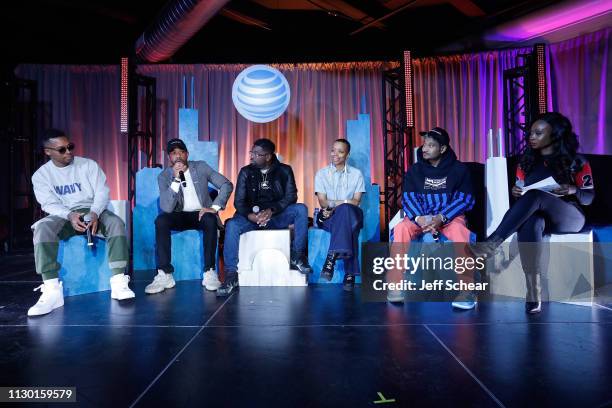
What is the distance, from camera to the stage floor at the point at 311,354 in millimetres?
1277

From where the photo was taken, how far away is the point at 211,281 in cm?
307

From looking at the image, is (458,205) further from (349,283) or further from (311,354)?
(311,354)

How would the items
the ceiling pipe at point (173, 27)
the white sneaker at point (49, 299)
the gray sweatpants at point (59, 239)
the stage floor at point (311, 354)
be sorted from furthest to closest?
1. the ceiling pipe at point (173, 27)
2. the gray sweatpants at point (59, 239)
3. the white sneaker at point (49, 299)
4. the stage floor at point (311, 354)

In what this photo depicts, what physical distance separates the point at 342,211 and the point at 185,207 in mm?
1312

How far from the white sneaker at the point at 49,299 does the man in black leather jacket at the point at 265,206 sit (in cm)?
104

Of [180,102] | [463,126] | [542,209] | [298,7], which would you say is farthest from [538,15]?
[180,102]

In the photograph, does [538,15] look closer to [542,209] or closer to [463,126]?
[463,126]

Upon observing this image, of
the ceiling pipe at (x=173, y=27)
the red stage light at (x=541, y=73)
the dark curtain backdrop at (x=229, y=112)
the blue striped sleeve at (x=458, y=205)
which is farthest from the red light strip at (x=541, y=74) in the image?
the ceiling pipe at (x=173, y=27)

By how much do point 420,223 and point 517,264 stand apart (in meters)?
0.70

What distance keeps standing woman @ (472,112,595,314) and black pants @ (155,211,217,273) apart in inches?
73.2

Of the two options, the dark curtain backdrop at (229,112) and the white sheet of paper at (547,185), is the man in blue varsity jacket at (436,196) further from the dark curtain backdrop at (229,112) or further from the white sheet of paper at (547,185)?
the dark curtain backdrop at (229,112)

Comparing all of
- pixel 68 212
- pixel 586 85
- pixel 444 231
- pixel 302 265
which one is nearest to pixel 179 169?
pixel 68 212

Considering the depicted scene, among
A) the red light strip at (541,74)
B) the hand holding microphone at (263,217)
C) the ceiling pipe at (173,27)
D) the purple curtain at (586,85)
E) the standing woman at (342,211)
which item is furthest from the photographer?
the purple curtain at (586,85)

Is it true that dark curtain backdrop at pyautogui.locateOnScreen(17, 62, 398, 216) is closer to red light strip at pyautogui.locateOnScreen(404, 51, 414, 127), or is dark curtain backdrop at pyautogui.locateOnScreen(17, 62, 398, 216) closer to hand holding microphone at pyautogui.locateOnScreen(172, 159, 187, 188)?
red light strip at pyautogui.locateOnScreen(404, 51, 414, 127)
